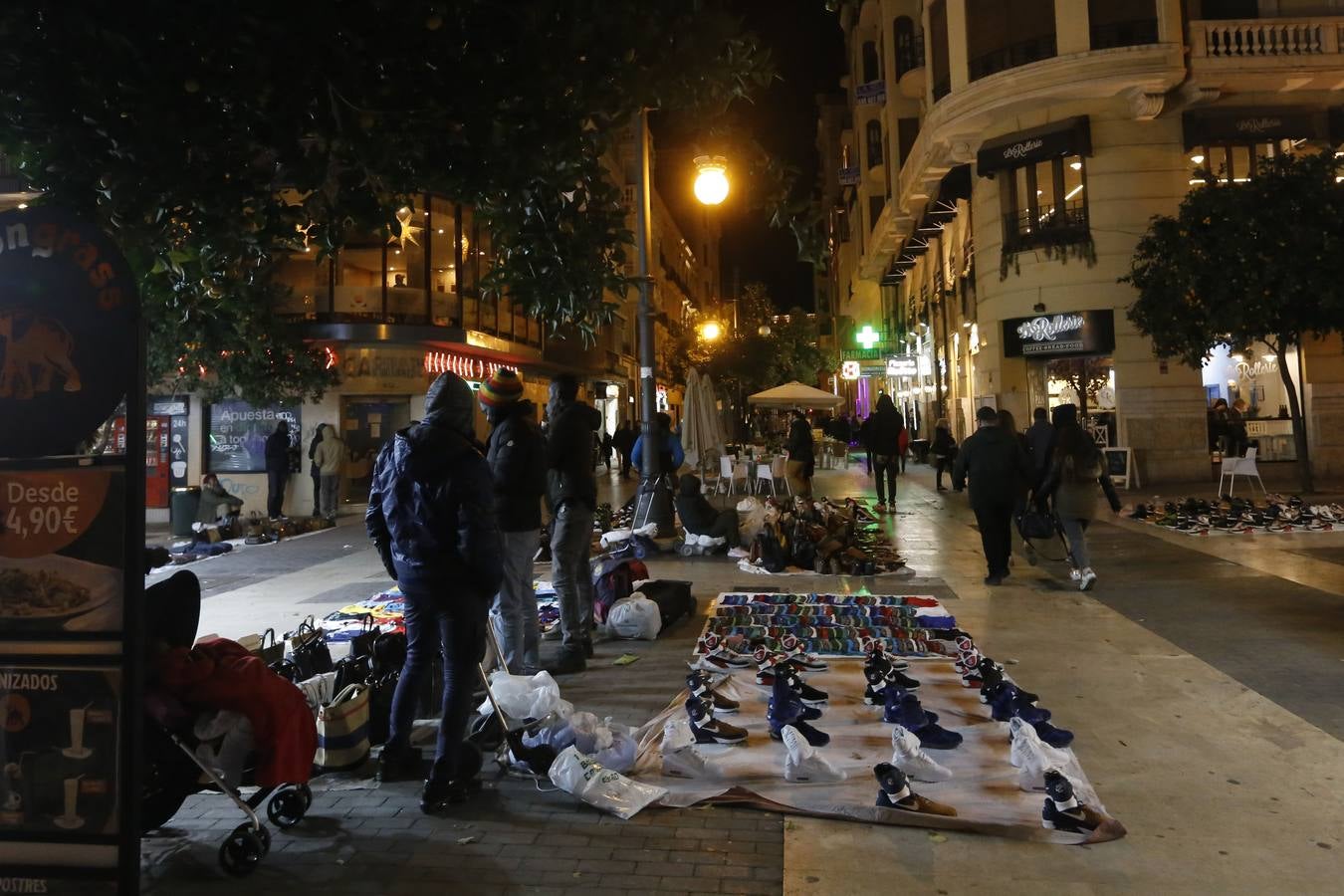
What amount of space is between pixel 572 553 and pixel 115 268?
12.6 feet

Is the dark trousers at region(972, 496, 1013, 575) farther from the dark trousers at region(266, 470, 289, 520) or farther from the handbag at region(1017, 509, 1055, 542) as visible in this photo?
the dark trousers at region(266, 470, 289, 520)

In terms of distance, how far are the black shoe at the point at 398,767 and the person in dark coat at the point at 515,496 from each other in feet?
4.72

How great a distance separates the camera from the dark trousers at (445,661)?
3.71 metres

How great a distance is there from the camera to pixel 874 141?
34.2 metres

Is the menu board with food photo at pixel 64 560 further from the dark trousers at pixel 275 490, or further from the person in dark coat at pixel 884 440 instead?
the dark trousers at pixel 275 490

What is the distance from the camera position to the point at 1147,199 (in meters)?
19.0

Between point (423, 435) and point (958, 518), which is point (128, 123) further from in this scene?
point (958, 518)

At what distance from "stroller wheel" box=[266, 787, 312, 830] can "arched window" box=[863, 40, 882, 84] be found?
34.0 m

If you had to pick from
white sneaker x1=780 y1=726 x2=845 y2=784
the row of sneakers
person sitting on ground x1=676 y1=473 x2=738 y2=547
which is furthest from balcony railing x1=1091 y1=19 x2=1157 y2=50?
white sneaker x1=780 y1=726 x2=845 y2=784

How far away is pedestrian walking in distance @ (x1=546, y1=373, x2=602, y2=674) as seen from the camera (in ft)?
19.8

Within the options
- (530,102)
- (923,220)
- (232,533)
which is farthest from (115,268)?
(923,220)

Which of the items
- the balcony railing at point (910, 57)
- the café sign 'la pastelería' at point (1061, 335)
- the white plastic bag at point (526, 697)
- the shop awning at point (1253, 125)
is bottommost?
the white plastic bag at point (526, 697)

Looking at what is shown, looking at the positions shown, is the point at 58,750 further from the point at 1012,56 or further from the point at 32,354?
the point at 1012,56

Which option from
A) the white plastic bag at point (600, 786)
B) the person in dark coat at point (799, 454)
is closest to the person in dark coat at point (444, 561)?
the white plastic bag at point (600, 786)
